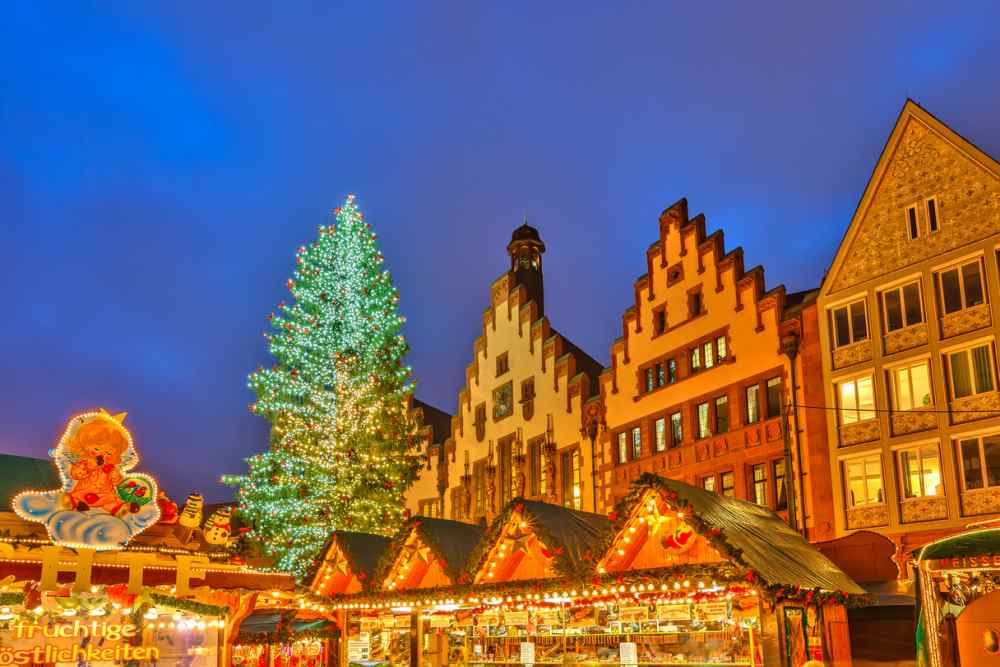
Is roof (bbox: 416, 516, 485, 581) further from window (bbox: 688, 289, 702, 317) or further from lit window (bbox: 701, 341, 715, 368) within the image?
window (bbox: 688, 289, 702, 317)

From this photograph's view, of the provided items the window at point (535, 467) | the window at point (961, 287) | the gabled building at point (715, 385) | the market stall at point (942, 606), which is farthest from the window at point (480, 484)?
the market stall at point (942, 606)

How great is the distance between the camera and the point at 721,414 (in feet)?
98.1

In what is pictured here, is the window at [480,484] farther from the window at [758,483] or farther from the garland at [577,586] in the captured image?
the garland at [577,586]

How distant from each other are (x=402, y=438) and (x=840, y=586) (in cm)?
2248

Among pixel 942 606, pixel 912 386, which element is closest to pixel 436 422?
pixel 912 386

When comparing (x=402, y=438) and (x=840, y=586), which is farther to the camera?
(x=402, y=438)

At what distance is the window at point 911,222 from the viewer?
2515 centimetres

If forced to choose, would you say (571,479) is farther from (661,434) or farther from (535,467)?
(661,434)

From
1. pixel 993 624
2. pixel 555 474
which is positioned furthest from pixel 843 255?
pixel 993 624

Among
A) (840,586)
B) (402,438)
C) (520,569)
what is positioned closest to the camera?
(840,586)

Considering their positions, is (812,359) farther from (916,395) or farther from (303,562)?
(303,562)

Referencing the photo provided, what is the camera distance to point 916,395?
24.4m

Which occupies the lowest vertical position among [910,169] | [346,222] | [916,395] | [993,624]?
[993,624]

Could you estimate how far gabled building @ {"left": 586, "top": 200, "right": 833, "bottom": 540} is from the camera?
26.8 meters
